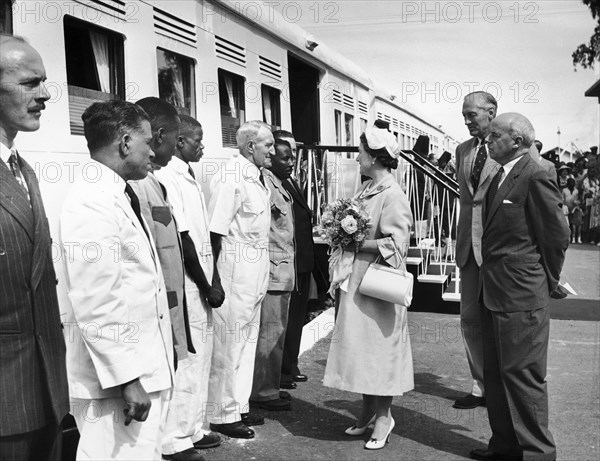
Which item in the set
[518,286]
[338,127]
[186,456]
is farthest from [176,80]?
[338,127]

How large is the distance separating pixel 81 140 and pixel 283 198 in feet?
6.26

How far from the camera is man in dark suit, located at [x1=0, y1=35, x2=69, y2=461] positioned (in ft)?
8.46

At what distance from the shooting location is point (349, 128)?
1293cm

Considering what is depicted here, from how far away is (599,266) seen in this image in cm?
1495

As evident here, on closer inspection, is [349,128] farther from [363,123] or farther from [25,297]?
[25,297]

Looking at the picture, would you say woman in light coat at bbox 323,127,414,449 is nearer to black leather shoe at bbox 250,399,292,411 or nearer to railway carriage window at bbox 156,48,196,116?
black leather shoe at bbox 250,399,292,411

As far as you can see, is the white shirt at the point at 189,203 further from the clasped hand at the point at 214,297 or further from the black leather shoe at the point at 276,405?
the black leather shoe at the point at 276,405

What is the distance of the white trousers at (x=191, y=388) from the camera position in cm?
456

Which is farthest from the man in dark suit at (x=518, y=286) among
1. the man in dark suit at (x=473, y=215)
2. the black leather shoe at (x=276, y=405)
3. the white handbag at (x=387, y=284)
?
the black leather shoe at (x=276, y=405)

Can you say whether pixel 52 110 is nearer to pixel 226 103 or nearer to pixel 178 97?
pixel 178 97

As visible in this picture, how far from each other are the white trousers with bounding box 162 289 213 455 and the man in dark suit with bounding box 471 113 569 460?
5.50 feet

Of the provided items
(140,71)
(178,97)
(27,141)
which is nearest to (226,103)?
(178,97)

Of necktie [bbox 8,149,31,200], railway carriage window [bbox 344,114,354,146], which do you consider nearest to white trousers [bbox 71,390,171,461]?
necktie [bbox 8,149,31,200]

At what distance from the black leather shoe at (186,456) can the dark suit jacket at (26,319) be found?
188 cm
